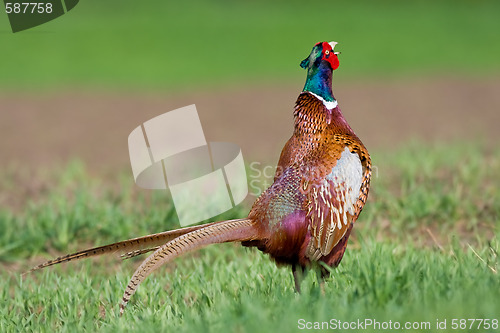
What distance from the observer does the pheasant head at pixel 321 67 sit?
11.0 ft

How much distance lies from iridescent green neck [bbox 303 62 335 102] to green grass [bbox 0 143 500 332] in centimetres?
83

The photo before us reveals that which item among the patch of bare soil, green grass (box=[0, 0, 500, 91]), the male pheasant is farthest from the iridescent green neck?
green grass (box=[0, 0, 500, 91])

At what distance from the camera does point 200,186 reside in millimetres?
5711

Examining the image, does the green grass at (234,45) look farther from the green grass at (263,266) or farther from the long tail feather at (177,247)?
the long tail feather at (177,247)

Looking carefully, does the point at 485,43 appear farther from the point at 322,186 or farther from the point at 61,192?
the point at 322,186

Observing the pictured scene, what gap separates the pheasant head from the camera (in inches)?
132

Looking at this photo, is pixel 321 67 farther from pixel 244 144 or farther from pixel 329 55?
pixel 244 144

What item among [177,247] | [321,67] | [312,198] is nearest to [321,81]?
[321,67]

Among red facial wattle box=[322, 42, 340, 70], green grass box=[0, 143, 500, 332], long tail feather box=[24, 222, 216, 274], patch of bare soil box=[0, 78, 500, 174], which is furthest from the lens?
patch of bare soil box=[0, 78, 500, 174]

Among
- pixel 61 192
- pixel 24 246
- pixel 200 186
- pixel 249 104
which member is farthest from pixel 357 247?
pixel 249 104

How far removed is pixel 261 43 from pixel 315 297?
42.6 ft

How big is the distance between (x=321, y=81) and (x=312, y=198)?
1.84 feet

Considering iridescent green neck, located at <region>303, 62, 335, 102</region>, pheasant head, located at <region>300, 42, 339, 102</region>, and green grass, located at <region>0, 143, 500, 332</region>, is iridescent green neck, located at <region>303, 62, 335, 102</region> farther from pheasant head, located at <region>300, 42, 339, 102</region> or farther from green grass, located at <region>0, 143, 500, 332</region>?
green grass, located at <region>0, 143, 500, 332</region>

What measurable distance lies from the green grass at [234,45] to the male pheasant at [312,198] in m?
9.91
